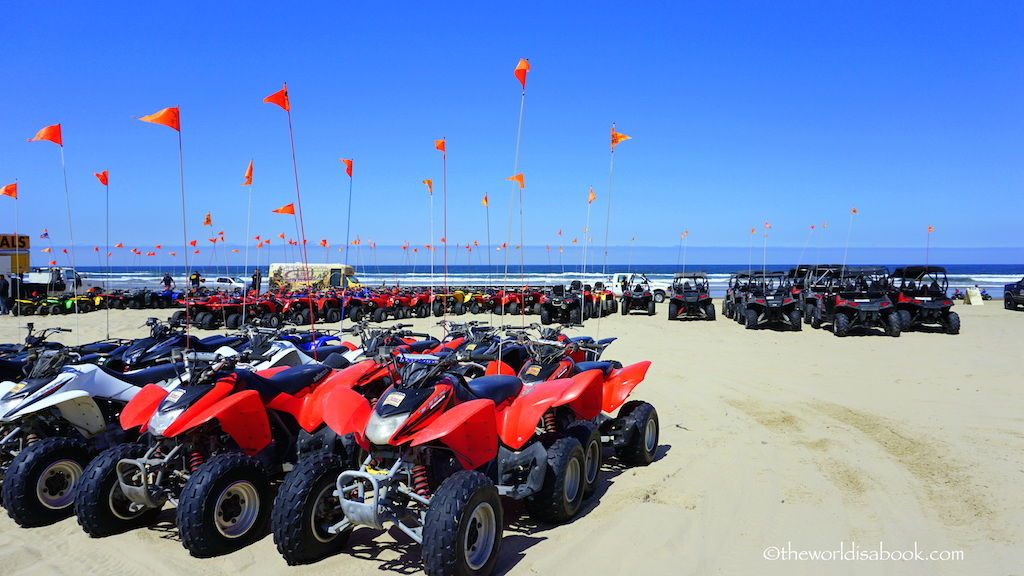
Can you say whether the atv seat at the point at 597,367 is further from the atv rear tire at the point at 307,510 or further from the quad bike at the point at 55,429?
the quad bike at the point at 55,429

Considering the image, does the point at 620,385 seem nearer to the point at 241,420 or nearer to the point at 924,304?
Answer: the point at 241,420

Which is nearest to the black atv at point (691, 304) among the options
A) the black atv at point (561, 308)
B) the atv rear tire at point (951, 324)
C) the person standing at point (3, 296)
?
the black atv at point (561, 308)

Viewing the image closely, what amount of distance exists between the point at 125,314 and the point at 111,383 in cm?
2061

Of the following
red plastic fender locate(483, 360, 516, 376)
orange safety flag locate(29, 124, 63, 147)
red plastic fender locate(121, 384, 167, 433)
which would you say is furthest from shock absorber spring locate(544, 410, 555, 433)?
orange safety flag locate(29, 124, 63, 147)

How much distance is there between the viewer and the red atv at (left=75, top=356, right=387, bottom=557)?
3.77 m

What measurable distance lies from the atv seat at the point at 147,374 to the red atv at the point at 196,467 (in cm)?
90

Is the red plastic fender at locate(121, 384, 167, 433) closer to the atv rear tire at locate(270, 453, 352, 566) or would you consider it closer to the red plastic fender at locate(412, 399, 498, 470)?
the atv rear tire at locate(270, 453, 352, 566)

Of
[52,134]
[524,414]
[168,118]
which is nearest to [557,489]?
[524,414]

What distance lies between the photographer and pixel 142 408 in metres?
4.56

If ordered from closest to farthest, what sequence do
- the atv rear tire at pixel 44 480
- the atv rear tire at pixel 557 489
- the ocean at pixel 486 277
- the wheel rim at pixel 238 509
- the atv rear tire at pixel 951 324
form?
the wheel rim at pixel 238 509
the atv rear tire at pixel 557 489
the atv rear tire at pixel 44 480
the atv rear tire at pixel 951 324
the ocean at pixel 486 277

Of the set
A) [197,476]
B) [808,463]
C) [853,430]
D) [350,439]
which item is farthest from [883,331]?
[197,476]

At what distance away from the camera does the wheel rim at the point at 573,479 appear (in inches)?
179

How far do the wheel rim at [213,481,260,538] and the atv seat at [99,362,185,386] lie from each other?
5.98ft

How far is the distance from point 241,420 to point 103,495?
0.95 m
